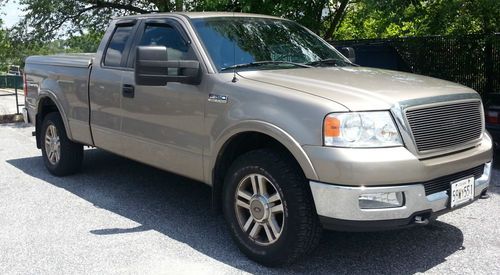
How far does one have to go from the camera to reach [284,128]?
376 cm

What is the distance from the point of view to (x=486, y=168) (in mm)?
4277

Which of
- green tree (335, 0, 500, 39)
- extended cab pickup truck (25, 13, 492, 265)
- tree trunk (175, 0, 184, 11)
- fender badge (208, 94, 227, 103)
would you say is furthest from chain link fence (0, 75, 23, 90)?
fender badge (208, 94, 227, 103)

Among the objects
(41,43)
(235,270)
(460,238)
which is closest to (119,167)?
(235,270)

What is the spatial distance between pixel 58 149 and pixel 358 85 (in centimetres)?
421

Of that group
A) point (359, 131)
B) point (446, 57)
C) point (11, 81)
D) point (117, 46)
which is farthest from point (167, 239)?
point (11, 81)

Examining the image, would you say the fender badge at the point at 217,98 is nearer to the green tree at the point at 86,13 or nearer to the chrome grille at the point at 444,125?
the chrome grille at the point at 444,125

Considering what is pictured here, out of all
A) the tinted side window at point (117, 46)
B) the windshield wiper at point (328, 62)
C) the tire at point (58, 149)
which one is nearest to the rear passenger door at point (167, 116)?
the tinted side window at point (117, 46)

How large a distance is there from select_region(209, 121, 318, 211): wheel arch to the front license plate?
3.23ft

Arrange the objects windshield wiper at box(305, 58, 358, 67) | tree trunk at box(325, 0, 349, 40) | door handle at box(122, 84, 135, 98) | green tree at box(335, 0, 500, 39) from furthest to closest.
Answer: tree trunk at box(325, 0, 349, 40), green tree at box(335, 0, 500, 39), door handle at box(122, 84, 135, 98), windshield wiper at box(305, 58, 358, 67)

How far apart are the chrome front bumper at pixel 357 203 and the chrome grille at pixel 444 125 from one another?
12.3 inches

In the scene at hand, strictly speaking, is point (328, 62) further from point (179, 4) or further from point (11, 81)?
point (11, 81)

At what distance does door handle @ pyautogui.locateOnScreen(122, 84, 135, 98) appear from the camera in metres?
5.21

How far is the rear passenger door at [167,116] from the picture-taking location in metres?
4.56

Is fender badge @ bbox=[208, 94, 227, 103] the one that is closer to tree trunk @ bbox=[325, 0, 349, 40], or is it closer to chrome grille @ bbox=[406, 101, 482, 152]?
chrome grille @ bbox=[406, 101, 482, 152]
